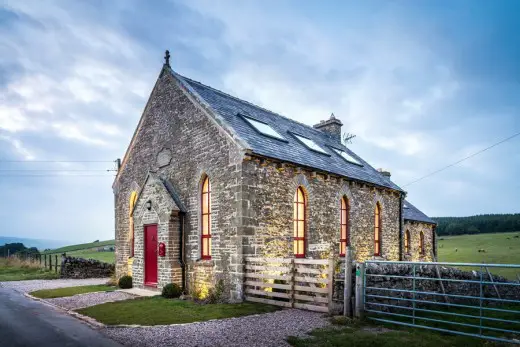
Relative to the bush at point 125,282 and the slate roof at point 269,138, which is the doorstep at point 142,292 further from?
the slate roof at point 269,138

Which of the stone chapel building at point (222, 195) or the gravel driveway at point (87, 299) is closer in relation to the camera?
the gravel driveway at point (87, 299)

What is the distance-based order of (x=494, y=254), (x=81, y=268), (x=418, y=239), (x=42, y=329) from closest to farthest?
(x=42, y=329) → (x=81, y=268) → (x=418, y=239) → (x=494, y=254)

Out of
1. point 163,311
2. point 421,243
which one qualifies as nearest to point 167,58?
point 163,311

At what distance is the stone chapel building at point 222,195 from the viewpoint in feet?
43.2

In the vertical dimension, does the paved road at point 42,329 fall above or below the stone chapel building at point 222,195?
below

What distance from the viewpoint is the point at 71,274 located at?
22.3m

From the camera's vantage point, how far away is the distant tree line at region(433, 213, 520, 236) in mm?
55625

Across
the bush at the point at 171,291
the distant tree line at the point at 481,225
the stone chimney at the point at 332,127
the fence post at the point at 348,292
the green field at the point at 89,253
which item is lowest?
the green field at the point at 89,253

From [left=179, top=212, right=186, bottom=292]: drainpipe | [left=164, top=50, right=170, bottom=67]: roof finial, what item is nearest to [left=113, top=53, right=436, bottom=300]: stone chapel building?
[left=179, top=212, right=186, bottom=292]: drainpipe

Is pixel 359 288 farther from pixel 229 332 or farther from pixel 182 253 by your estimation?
pixel 182 253

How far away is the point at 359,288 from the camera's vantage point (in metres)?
9.68

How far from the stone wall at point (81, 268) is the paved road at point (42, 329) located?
9.97 metres

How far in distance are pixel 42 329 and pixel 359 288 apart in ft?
26.4

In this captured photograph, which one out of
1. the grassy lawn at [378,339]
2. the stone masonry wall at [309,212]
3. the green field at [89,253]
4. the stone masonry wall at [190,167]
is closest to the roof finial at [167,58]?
the stone masonry wall at [190,167]
